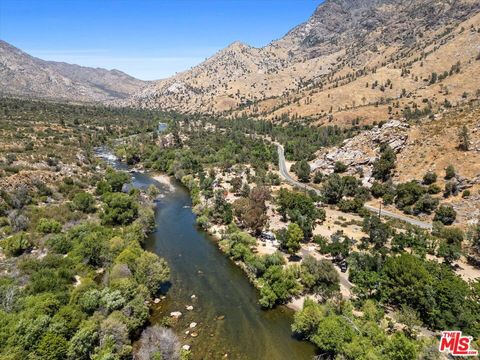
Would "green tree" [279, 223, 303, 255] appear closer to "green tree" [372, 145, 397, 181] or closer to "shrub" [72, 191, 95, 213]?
"shrub" [72, 191, 95, 213]

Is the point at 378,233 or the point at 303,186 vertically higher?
the point at 378,233

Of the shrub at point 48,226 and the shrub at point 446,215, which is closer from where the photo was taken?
the shrub at point 48,226

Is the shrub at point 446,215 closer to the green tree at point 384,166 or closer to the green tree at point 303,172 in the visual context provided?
the green tree at point 384,166

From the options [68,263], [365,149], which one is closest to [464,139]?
[365,149]

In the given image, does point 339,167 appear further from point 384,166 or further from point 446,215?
point 446,215

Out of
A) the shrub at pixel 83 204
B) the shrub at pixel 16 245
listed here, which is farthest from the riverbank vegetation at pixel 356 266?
the shrub at pixel 16 245

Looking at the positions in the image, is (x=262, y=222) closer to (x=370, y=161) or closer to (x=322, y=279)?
(x=322, y=279)

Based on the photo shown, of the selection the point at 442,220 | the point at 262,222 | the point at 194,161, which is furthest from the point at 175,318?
the point at 194,161

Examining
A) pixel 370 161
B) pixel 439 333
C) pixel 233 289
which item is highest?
pixel 370 161
